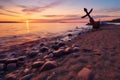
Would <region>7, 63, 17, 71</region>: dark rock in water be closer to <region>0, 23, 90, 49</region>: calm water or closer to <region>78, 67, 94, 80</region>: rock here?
<region>78, 67, 94, 80</region>: rock

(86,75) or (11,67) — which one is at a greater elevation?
(86,75)

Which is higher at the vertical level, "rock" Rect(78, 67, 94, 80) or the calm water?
"rock" Rect(78, 67, 94, 80)

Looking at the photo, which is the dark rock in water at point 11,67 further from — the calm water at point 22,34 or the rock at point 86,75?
the calm water at point 22,34

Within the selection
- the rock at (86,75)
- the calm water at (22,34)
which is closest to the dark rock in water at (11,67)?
the rock at (86,75)

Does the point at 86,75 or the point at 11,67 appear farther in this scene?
the point at 11,67

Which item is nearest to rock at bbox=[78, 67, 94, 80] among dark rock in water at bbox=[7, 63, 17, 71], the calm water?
dark rock in water at bbox=[7, 63, 17, 71]

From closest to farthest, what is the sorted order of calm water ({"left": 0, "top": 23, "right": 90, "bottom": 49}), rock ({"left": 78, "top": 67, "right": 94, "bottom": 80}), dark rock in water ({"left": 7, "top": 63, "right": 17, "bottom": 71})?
rock ({"left": 78, "top": 67, "right": 94, "bottom": 80}), dark rock in water ({"left": 7, "top": 63, "right": 17, "bottom": 71}), calm water ({"left": 0, "top": 23, "right": 90, "bottom": 49})

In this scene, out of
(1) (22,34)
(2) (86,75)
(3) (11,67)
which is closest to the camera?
(2) (86,75)

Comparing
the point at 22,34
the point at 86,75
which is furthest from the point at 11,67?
the point at 22,34

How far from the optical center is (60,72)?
367 cm

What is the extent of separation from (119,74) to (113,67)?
1.60 feet

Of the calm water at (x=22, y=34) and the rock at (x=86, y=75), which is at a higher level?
the rock at (x=86, y=75)

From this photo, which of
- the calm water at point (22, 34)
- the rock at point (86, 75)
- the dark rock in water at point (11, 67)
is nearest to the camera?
the rock at point (86, 75)

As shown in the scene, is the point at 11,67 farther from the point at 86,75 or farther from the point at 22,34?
the point at 22,34
